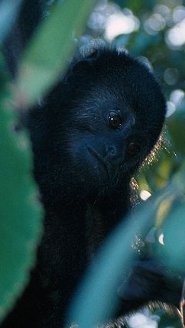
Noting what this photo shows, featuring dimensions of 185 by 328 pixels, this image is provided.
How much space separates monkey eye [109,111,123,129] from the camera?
119 inches

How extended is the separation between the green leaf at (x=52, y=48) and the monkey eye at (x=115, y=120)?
96.5 inches

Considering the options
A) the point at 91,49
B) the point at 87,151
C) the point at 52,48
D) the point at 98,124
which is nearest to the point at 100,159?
the point at 87,151

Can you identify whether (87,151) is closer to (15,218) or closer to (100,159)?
(100,159)

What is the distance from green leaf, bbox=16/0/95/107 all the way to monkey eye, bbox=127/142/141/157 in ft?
8.29

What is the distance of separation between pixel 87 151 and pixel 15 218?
2.46 m

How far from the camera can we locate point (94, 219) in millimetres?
3098

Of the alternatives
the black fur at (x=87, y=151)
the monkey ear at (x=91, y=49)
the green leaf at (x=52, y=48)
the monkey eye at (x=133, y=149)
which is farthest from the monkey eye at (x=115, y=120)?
the green leaf at (x=52, y=48)

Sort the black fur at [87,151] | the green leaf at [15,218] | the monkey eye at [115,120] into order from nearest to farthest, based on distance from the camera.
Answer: the green leaf at [15,218]
the black fur at [87,151]
the monkey eye at [115,120]

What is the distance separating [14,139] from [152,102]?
2.58 m

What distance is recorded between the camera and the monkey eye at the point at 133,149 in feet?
10.2

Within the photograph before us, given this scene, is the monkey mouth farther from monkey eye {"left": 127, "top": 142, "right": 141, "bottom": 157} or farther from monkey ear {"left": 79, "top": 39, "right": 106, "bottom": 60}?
monkey ear {"left": 79, "top": 39, "right": 106, "bottom": 60}

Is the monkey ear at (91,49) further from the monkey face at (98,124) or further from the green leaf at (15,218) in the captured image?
the green leaf at (15,218)

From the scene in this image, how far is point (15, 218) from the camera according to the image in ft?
1.60

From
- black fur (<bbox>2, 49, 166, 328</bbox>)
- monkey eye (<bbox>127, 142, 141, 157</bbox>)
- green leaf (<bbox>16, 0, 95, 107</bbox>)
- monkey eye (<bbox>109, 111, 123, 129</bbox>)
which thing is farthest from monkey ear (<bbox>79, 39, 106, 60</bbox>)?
green leaf (<bbox>16, 0, 95, 107</bbox>)
